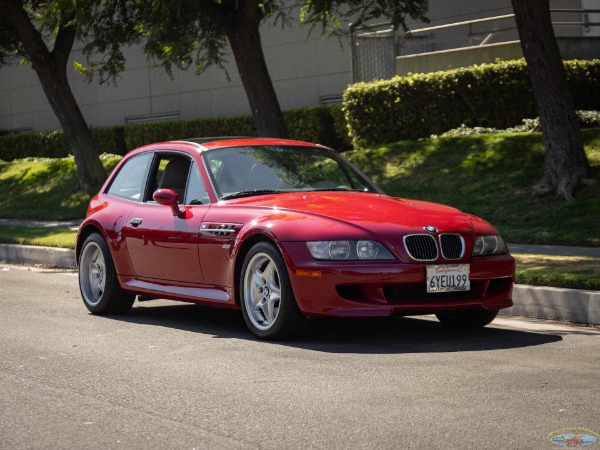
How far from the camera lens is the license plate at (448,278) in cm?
808

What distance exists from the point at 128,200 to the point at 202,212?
4.44 feet

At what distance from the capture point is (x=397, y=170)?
19688 millimetres

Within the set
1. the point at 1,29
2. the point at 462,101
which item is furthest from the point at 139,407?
the point at 1,29

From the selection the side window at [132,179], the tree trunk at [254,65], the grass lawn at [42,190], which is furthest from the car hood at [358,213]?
the grass lawn at [42,190]

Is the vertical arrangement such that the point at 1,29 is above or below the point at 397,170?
above

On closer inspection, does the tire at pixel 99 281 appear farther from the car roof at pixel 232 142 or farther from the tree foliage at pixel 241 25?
the tree foliage at pixel 241 25

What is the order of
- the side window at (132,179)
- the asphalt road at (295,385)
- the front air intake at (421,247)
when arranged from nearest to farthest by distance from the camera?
1. the asphalt road at (295,385)
2. the front air intake at (421,247)
3. the side window at (132,179)

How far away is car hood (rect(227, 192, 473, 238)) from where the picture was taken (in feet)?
26.6

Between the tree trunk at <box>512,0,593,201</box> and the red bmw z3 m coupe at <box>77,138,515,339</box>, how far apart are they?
678 cm

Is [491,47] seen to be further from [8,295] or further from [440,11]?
[8,295]

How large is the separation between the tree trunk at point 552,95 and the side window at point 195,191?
307 inches

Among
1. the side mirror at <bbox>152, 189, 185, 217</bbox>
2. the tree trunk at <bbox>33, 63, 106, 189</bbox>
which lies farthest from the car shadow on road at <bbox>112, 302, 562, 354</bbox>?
the tree trunk at <bbox>33, 63, 106, 189</bbox>

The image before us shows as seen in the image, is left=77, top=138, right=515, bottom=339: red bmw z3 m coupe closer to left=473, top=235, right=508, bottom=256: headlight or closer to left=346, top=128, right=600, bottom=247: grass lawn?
left=473, top=235, right=508, bottom=256: headlight

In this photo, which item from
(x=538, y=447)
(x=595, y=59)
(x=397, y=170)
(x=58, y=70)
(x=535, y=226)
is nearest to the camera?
(x=538, y=447)
